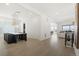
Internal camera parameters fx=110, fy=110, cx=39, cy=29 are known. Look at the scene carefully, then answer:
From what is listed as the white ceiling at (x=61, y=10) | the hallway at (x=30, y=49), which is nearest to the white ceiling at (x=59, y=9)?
the white ceiling at (x=61, y=10)

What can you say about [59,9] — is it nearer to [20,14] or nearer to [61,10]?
[61,10]

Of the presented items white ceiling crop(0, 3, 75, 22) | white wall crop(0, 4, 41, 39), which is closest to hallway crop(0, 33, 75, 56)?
white wall crop(0, 4, 41, 39)

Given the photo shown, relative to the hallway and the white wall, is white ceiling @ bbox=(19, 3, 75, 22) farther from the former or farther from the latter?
the hallway

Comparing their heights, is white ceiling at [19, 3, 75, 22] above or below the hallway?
above

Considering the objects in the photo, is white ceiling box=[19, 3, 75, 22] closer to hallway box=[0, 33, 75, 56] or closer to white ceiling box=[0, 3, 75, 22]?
white ceiling box=[0, 3, 75, 22]

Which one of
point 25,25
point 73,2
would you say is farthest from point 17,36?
point 73,2

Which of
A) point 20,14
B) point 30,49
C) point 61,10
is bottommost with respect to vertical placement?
point 30,49

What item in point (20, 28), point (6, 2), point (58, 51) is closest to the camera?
point (6, 2)

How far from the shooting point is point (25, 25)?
2.99m

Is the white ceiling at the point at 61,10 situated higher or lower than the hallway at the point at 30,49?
higher

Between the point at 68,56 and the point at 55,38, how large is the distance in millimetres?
1057

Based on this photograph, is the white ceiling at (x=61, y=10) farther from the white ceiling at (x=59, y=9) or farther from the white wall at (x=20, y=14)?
the white wall at (x=20, y=14)

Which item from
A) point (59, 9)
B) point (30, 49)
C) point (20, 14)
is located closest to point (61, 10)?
point (59, 9)

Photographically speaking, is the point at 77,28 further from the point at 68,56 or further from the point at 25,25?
the point at 25,25
